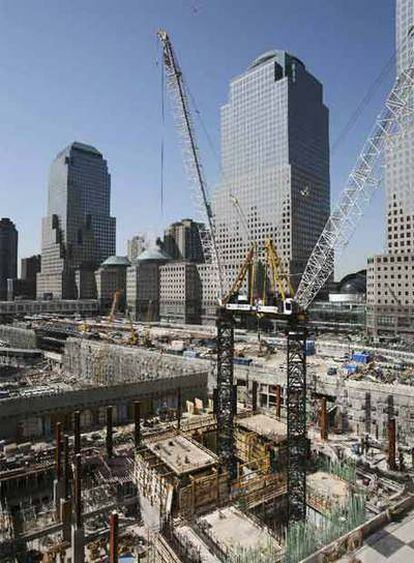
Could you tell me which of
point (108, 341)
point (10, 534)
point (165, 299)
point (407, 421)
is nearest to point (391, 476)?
point (407, 421)

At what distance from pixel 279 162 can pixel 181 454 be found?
160 m

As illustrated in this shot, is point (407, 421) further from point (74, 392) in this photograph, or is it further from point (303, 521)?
point (74, 392)

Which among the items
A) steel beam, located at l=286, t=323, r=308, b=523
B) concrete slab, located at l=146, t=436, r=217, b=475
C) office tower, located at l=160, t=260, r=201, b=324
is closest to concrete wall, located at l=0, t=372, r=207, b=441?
concrete slab, located at l=146, t=436, r=217, b=475

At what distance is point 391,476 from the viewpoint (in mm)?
42438

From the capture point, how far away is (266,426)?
49.8m

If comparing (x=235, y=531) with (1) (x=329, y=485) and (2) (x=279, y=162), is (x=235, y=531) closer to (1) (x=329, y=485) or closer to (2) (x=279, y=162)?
(1) (x=329, y=485)

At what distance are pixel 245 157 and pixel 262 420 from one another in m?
163

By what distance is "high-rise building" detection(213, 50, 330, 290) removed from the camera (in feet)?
574

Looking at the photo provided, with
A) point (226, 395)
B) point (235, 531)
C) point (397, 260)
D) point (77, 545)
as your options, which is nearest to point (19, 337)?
point (226, 395)

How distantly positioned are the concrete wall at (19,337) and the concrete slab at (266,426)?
102 m

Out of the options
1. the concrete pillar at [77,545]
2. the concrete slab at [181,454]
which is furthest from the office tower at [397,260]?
the concrete pillar at [77,545]

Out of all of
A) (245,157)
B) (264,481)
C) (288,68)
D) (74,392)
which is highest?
(288,68)

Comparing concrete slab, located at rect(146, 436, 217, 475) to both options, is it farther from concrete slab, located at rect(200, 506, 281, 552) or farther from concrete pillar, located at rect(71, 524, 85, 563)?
concrete pillar, located at rect(71, 524, 85, 563)

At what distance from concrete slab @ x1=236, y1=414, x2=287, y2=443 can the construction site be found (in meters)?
0.19
